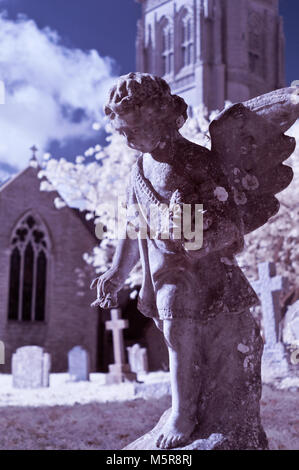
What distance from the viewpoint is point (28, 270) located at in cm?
1772

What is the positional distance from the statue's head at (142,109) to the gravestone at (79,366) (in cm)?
1148

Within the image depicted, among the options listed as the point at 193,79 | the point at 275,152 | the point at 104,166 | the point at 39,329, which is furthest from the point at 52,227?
the point at 275,152

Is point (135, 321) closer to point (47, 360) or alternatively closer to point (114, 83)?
point (47, 360)

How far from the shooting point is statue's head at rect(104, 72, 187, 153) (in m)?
2.07

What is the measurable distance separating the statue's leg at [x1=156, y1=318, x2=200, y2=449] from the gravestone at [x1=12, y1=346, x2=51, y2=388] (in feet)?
32.8

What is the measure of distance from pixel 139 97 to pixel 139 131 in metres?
0.13

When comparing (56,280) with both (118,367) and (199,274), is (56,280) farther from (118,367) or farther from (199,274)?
(199,274)

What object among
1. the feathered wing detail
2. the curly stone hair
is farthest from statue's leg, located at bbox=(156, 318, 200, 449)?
the curly stone hair

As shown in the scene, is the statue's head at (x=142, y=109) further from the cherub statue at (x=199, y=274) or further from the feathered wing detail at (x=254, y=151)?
the feathered wing detail at (x=254, y=151)

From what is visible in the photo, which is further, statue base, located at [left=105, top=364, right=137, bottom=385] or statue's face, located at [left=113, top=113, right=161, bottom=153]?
statue base, located at [left=105, top=364, right=137, bottom=385]

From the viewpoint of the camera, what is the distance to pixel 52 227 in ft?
60.1

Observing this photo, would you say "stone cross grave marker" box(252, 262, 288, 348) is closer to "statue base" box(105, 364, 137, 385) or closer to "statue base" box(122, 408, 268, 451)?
"statue base" box(105, 364, 137, 385)

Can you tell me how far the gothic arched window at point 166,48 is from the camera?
75.8 ft
